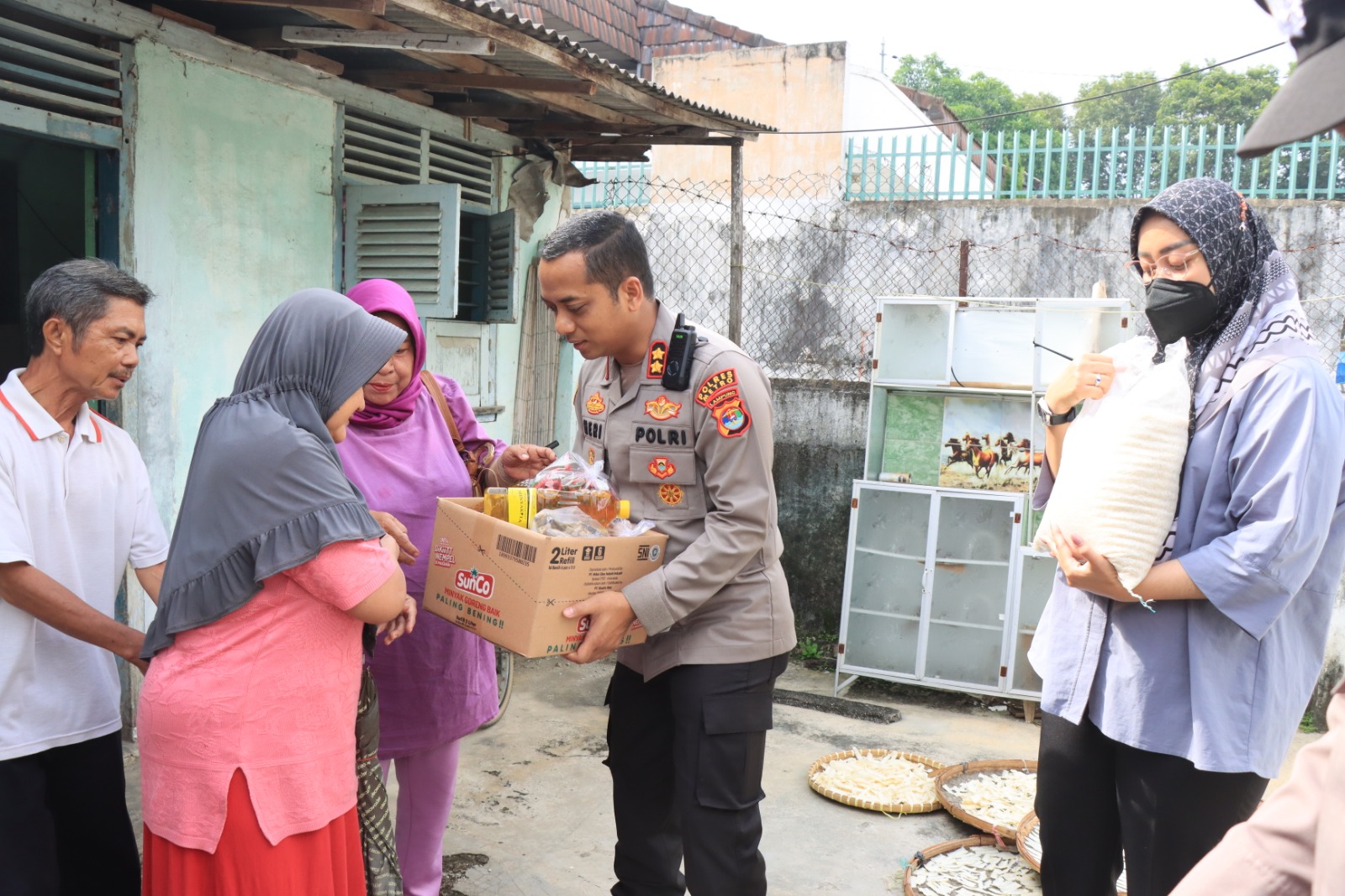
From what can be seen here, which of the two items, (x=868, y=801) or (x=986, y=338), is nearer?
(x=868, y=801)

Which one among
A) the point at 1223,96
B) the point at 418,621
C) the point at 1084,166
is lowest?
the point at 418,621

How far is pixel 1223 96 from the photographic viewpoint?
101ft

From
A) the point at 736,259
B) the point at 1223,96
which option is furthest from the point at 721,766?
the point at 1223,96

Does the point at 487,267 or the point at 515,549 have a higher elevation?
the point at 487,267

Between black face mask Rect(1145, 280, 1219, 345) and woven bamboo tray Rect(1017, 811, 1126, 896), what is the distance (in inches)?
77.9

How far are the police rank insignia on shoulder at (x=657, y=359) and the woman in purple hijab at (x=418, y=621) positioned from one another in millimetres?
524

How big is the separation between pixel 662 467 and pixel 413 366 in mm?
834

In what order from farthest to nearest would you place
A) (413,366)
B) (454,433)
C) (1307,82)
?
(454,433) < (413,366) < (1307,82)

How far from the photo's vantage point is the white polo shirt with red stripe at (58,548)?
7.06 ft

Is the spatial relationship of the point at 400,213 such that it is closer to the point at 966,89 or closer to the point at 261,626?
the point at 261,626

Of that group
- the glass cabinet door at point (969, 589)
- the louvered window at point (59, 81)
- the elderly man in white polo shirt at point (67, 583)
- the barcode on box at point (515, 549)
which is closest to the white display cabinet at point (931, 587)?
the glass cabinet door at point (969, 589)

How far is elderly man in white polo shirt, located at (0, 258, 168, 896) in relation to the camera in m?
2.14

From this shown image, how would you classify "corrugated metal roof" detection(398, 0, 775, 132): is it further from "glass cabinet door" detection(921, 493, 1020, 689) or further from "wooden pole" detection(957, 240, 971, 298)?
"glass cabinet door" detection(921, 493, 1020, 689)

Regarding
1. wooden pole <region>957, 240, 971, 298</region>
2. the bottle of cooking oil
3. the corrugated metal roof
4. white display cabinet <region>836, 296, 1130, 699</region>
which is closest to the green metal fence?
wooden pole <region>957, 240, 971, 298</region>
